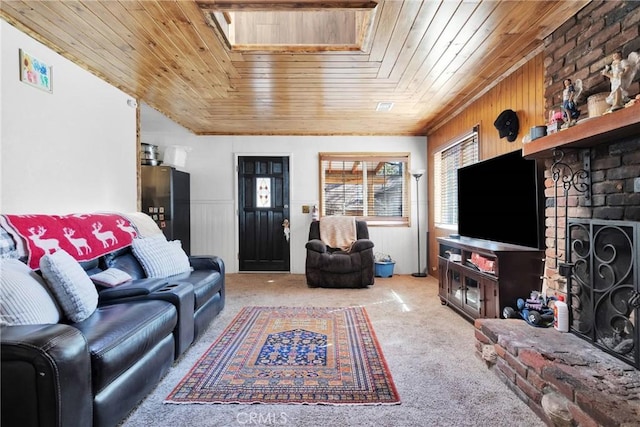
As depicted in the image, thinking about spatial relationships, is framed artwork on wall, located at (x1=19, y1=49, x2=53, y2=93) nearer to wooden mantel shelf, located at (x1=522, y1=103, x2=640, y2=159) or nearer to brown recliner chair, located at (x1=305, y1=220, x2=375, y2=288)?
brown recliner chair, located at (x1=305, y1=220, x2=375, y2=288)

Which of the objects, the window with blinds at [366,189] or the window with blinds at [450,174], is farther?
the window with blinds at [366,189]

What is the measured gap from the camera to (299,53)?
2602 millimetres

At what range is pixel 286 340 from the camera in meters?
2.57

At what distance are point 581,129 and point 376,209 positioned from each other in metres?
3.78

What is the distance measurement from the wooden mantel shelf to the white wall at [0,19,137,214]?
11.3 feet

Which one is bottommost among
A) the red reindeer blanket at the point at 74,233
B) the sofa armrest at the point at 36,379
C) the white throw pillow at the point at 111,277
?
the sofa armrest at the point at 36,379

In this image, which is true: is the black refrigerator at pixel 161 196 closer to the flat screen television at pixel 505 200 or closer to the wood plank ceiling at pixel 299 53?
the wood plank ceiling at pixel 299 53

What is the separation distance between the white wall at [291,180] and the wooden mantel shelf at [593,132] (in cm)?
324

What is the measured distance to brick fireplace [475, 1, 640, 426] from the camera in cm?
144

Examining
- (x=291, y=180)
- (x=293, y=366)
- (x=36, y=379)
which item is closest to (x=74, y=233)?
(x=36, y=379)

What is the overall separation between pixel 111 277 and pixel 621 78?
319 cm

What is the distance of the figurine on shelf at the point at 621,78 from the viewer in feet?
5.24

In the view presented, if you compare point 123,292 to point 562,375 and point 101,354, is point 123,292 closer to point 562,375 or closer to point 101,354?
point 101,354

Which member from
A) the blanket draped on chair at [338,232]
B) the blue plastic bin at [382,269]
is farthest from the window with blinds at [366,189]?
the blue plastic bin at [382,269]
